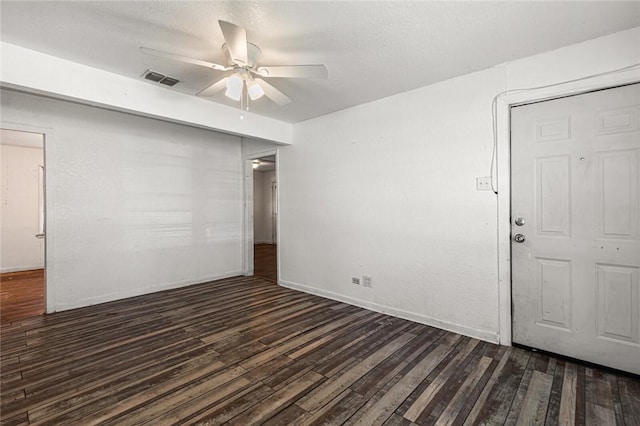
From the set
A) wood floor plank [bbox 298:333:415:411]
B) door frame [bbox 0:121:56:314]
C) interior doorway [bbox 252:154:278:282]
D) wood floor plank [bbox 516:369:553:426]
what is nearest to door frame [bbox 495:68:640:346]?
wood floor plank [bbox 516:369:553:426]

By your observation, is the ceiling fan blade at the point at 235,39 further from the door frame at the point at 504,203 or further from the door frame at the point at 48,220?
the door frame at the point at 48,220

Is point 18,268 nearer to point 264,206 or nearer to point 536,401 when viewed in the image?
point 264,206

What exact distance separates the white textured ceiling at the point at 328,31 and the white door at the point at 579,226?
0.61 meters

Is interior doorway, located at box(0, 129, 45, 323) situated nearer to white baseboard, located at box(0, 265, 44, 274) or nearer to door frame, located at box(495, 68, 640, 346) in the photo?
white baseboard, located at box(0, 265, 44, 274)

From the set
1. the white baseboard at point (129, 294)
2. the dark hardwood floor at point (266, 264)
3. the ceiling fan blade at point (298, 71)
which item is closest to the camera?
the ceiling fan blade at point (298, 71)

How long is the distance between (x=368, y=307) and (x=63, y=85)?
381 centimetres

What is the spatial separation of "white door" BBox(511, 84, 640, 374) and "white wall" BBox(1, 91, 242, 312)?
14.1 feet

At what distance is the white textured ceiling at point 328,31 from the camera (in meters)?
1.85

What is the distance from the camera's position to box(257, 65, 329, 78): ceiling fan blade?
2.10 metres

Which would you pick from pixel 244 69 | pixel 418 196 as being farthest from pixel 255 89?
pixel 418 196

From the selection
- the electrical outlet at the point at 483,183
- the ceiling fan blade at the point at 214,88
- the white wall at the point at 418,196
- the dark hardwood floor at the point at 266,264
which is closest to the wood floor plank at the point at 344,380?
the white wall at the point at 418,196

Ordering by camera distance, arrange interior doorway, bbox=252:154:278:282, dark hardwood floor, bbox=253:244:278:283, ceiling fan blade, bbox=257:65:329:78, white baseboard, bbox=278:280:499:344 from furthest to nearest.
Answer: interior doorway, bbox=252:154:278:282 < dark hardwood floor, bbox=253:244:278:283 < white baseboard, bbox=278:280:499:344 < ceiling fan blade, bbox=257:65:329:78

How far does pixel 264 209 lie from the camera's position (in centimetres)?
995

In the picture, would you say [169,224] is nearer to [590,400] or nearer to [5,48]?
[5,48]
